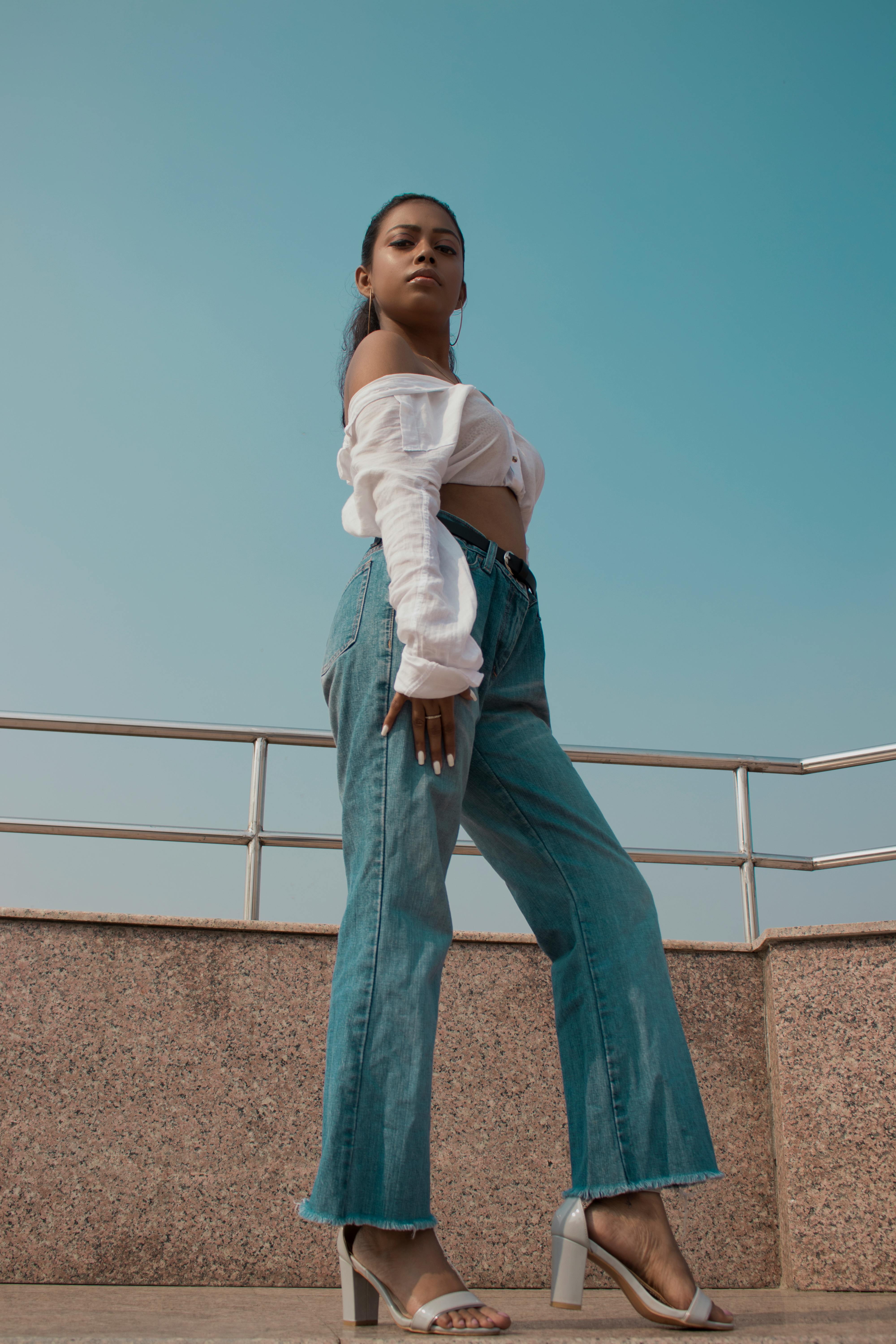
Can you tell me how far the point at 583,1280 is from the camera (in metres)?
1.60

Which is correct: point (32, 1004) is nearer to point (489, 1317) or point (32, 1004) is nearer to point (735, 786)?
point (489, 1317)

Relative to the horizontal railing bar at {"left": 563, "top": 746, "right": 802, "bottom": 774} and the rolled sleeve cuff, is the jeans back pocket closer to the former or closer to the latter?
the rolled sleeve cuff

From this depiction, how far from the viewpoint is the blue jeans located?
157 cm

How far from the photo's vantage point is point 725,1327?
5.08 ft

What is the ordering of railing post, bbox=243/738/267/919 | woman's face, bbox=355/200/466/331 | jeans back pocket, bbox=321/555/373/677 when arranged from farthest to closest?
railing post, bbox=243/738/267/919 < woman's face, bbox=355/200/466/331 < jeans back pocket, bbox=321/555/373/677

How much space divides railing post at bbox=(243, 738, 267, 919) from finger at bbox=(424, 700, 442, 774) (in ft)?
5.08

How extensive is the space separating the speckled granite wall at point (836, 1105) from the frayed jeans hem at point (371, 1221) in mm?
1279

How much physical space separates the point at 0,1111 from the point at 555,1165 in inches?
54.0

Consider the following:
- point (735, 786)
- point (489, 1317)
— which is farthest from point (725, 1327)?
point (735, 786)

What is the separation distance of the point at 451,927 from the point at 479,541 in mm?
725

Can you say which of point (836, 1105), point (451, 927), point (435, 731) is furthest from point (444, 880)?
point (836, 1105)

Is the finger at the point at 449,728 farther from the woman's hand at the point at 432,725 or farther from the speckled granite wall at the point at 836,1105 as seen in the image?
the speckled granite wall at the point at 836,1105

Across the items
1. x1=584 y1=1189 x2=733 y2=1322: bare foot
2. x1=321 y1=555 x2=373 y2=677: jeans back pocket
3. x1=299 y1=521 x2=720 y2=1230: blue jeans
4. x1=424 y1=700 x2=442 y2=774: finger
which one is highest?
x1=321 y1=555 x2=373 y2=677: jeans back pocket

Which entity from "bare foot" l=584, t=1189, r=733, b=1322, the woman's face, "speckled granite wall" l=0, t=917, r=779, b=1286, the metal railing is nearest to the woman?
"bare foot" l=584, t=1189, r=733, b=1322
